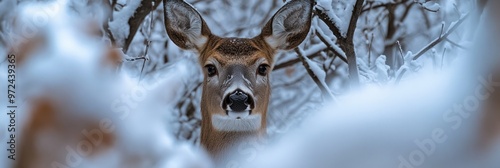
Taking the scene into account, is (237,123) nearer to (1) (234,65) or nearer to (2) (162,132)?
(1) (234,65)

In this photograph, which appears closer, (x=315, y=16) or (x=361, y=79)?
(x=361, y=79)

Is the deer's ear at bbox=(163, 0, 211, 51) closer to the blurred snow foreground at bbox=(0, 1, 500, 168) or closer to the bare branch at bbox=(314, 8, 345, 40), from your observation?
the bare branch at bbox=(314, 8, 345, 40)

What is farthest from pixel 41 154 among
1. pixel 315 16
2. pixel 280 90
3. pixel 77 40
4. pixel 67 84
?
pixel 280 90

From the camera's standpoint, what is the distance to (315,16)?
4789mm

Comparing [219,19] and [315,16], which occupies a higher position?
[219,19]

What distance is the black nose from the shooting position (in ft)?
12.7

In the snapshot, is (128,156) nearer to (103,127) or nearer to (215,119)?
(103,127)

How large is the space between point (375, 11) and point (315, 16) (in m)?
1.63

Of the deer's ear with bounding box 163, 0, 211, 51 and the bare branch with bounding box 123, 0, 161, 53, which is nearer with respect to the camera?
the deer's ear with bounding box 163, 0, 211, 51

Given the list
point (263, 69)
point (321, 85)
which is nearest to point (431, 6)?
point (321, 85)

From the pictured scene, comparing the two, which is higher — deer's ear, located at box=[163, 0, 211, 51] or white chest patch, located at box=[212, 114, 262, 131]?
deer's ear, located at box=[163, 0, 211, 51]

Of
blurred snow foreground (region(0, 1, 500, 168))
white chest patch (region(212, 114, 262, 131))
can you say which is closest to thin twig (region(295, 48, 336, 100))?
white chest patch (region(212, 114, 262, 131))

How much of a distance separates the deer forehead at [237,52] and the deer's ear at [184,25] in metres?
0.13

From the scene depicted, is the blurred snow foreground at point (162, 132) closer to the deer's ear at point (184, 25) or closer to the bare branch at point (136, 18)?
the deer's ear at point (184, 25)
